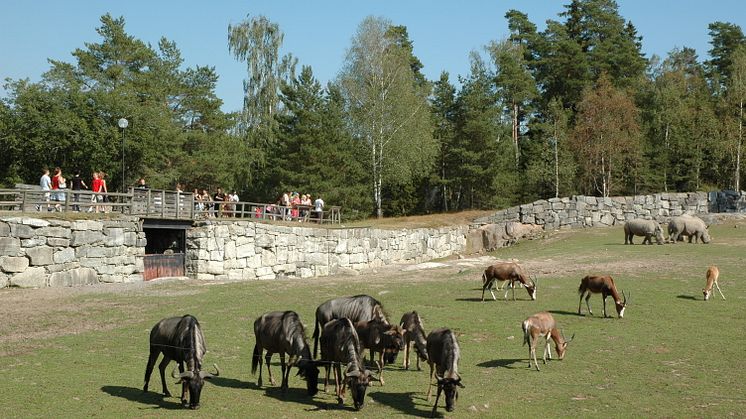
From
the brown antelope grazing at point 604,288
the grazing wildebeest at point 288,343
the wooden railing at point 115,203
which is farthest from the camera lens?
the wooden railing at point 115,203

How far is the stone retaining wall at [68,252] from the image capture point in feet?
78.6

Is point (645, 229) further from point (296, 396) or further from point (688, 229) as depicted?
point (296, 396)

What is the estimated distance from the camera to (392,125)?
54.3m

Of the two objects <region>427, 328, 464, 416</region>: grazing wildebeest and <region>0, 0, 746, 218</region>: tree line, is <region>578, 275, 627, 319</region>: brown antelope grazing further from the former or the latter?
<region>0, 0, 746, 218</region>: tree line

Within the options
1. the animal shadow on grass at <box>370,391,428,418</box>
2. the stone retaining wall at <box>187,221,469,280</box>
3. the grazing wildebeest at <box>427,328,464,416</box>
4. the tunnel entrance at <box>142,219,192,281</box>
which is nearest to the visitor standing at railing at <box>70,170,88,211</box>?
the tunnel entrance at <box>142,219,192,281</box>

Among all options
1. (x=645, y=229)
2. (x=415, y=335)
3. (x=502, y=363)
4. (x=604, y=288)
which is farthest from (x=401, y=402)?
(x=645, y=229)

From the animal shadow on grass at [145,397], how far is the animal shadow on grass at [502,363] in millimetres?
5435

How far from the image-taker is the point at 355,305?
43.7ft

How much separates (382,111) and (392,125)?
1.32m

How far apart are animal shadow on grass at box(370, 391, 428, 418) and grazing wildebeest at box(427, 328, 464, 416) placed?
0.25 metres

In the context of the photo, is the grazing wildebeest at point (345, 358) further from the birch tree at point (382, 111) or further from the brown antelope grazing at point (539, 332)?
the birch tree at point (382, 111)

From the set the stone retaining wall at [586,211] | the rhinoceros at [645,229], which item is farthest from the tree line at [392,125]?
the rhinoceros at [645,229]

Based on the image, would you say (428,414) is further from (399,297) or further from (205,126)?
(205,126)

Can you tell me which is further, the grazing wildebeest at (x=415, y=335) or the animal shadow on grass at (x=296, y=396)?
the grazing wildebeest at (x=415, y=335)
